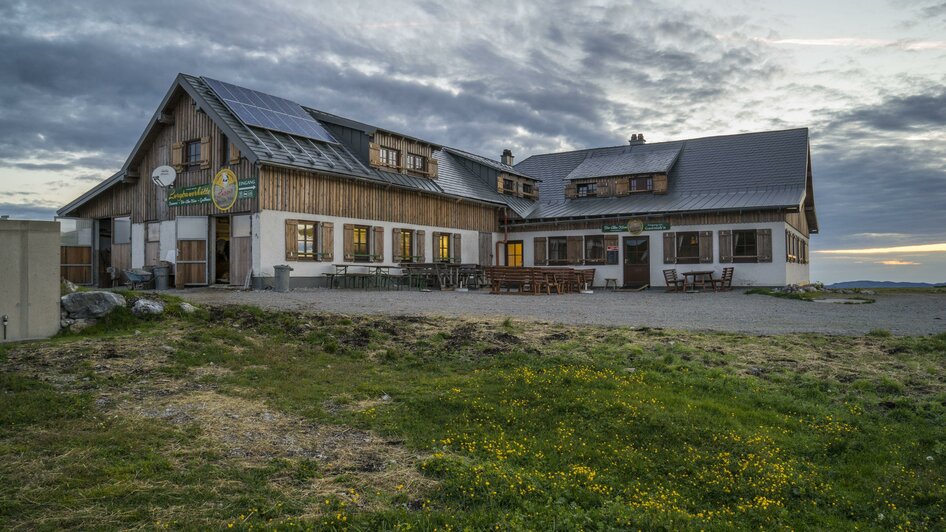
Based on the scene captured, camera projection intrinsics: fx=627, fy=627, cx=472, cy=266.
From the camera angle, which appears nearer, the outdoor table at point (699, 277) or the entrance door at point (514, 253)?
the outdoor table at point (699, 277)

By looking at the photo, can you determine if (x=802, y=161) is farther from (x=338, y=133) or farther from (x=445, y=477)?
(x=445, y=477)

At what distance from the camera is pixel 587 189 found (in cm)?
3772

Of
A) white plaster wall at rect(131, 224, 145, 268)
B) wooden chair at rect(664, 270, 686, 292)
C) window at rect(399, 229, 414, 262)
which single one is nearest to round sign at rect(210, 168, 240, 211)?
white plaster wall at rect(131, 224, 145, 268)

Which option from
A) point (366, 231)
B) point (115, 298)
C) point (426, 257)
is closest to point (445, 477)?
point (115, 298)

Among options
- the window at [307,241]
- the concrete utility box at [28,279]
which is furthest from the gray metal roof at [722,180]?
the concrete utility box at [28,279]

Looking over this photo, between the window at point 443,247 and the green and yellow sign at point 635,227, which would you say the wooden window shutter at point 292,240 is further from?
the green and yellow sign at point 635,227

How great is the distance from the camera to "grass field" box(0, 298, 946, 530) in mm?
4680

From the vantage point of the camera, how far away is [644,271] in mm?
32750

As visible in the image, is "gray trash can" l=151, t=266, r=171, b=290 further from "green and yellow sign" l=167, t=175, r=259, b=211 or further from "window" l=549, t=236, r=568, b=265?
"window" l=549, t=236, r=568, b=265

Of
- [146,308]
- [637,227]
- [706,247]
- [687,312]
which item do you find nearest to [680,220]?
[706,247]

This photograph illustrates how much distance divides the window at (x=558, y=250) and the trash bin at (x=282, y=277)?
17.1 m

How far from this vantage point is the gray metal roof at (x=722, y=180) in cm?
3158

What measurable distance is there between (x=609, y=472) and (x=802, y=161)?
107ft

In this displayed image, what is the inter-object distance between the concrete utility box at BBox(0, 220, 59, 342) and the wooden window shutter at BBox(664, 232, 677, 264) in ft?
90.1
